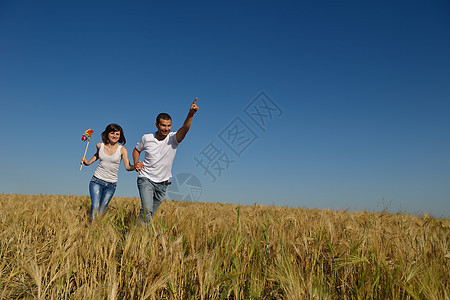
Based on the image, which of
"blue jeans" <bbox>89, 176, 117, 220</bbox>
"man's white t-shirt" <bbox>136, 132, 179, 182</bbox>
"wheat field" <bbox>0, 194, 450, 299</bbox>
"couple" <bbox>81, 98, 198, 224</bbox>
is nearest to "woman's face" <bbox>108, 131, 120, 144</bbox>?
"couple" <bbox>81, 98, 198, 224</bbox>

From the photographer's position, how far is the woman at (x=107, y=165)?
459 centimetres

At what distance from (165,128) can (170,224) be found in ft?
5.37

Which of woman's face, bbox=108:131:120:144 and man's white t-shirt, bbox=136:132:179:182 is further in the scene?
woman's face, bbox=108:131:120:144

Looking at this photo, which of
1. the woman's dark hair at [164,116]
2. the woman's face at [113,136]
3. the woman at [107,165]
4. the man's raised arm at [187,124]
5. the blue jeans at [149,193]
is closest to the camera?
the man's raised arm at [187,124]

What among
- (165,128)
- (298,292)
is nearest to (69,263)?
(298,292)

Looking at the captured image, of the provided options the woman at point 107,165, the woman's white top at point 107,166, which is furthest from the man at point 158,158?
the woman's white top at point 107,166

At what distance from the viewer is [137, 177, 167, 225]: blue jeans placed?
3760 mm

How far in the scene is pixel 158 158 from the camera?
4.08 m

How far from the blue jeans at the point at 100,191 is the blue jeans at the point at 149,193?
99 cm

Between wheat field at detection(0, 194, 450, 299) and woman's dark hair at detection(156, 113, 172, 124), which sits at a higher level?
woman's dark hair at detection(156, 113, 172, 124)

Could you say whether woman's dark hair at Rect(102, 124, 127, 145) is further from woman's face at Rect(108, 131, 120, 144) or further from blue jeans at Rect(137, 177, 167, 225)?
blue jeans at Rect(137, 177, 167, 225)

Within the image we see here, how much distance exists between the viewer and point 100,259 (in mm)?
1848

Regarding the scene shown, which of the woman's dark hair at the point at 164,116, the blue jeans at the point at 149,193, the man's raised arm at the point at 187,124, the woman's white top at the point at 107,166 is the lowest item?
the blue jeans at the point at 149,193

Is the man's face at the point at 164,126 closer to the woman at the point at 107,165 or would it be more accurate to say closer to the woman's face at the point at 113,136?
the woman at the point at 107,165
